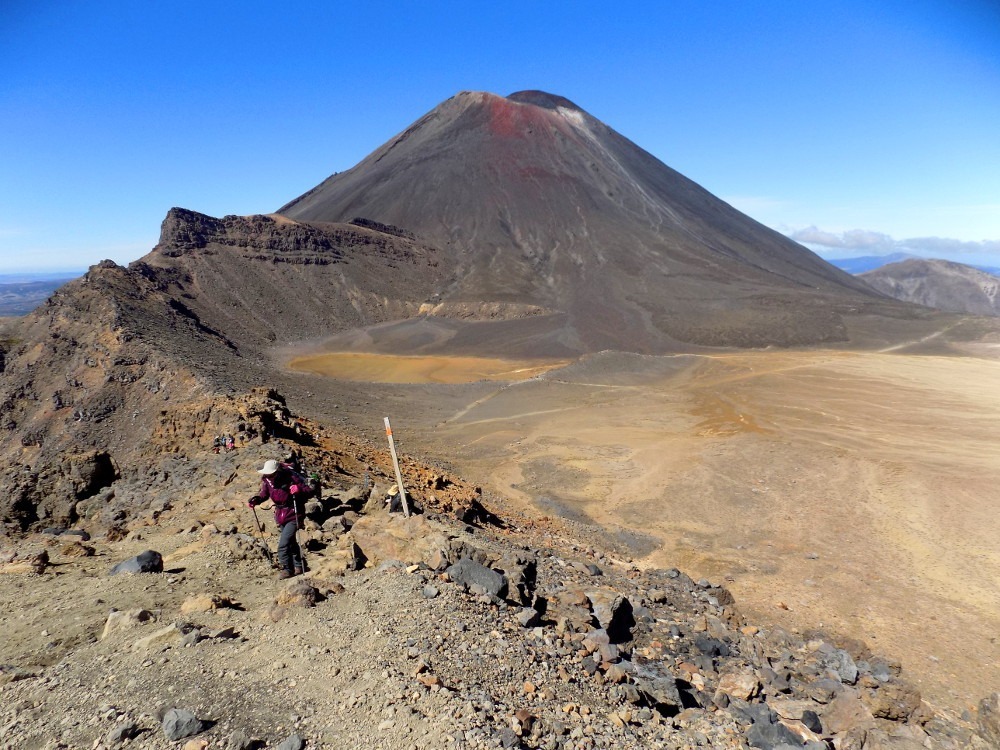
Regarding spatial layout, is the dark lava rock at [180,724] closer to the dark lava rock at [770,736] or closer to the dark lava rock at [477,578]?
the dark lava rock at [477,578]

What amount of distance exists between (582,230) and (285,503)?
61106mm

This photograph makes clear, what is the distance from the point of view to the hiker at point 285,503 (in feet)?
20.0

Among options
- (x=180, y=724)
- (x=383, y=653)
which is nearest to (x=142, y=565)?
(x=180, y=724)

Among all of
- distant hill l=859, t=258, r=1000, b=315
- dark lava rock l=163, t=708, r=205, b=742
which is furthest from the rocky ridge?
distant hill l=859, t=258, r=1000, b=315

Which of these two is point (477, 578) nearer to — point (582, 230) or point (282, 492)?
point (282, 492)

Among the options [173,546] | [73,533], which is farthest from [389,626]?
[73,533]

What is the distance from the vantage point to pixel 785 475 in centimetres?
1755

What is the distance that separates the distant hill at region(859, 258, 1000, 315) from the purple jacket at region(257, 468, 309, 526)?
113 m

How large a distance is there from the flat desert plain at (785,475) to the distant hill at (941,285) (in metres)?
75.4

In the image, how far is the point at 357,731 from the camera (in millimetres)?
3773

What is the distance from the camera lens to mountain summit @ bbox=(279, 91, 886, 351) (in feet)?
154

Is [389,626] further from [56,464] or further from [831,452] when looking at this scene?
[831,452]

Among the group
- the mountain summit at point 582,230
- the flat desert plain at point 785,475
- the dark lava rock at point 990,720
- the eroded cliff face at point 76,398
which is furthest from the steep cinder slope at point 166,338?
the dark lava rock at point 990,720

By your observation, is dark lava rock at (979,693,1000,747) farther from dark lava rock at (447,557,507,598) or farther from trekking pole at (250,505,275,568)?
trekking pole at (250,505,275,568)
